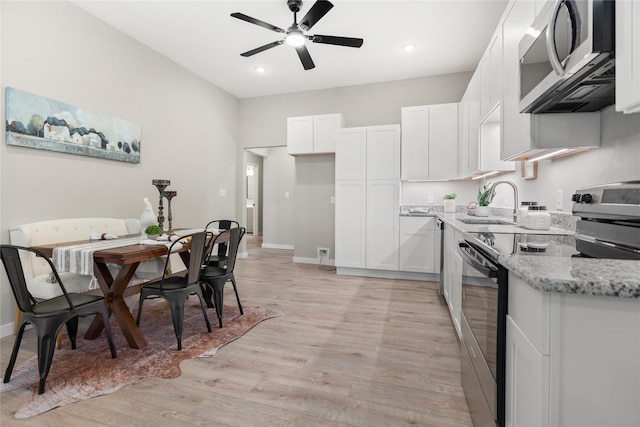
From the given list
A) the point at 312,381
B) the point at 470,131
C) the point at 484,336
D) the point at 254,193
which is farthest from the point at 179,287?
the point at 254,193

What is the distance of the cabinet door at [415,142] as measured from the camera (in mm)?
4223

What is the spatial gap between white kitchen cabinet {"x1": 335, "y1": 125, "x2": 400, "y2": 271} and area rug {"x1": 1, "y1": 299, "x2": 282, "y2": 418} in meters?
1.89

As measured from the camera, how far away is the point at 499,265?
111 centimetres

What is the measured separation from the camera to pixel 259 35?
12.1 ft

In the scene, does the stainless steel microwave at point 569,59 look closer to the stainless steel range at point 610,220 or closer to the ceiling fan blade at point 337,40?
the stainless steel range at point 610,220

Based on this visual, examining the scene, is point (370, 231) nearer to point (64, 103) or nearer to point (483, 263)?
point (483, 263)

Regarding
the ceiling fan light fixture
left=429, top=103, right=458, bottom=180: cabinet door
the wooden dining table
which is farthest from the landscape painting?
left=429, top=103, right=458, bottom=180: cabinet door

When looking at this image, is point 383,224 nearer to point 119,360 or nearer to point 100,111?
point 119,360

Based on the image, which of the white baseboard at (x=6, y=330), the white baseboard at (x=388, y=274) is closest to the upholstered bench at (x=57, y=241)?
the white baseboard at (x=6, y=330)

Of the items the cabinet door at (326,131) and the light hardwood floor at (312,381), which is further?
the cabinet door at (326,131)

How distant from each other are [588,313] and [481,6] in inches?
136

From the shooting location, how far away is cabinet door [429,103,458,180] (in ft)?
13.5

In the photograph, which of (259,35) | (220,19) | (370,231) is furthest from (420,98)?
(220,19)

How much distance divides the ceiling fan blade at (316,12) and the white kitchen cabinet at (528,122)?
1.34 m
